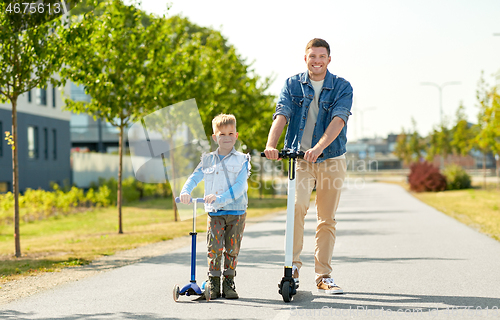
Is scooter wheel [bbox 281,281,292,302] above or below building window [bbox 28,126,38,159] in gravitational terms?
below

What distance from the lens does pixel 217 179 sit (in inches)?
190

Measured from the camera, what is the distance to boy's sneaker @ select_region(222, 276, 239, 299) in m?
4.85

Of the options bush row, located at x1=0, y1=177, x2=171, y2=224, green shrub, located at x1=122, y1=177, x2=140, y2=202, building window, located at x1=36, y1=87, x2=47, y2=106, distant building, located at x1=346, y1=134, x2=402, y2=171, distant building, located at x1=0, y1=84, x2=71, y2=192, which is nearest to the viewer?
bush row, located at x1=0, y1=177, x2=171, y2=224

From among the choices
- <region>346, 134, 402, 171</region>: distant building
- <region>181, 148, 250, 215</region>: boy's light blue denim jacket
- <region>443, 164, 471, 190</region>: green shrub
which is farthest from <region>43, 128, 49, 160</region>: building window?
<region>346, 134, 402, 171</region>: distant building

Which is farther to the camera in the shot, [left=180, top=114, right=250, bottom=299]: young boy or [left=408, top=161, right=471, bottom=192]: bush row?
[left=408, top=161, right=471, bottom=192]: bush row

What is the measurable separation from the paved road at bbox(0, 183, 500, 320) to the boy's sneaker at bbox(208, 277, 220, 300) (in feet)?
0.26

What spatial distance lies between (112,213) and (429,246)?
1319 centimetres

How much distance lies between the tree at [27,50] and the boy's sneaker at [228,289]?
4.89 m

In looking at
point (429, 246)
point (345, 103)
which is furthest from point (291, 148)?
point (429, 246)

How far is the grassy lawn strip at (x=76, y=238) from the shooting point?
7661 mm

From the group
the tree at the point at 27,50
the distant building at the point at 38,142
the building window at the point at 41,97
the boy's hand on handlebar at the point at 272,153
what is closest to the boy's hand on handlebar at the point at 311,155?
the boy's hand on handlebar at the point at 272,153

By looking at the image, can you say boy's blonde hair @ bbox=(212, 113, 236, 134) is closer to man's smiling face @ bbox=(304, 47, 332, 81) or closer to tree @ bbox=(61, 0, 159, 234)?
man's smiling face @ bbox=(304, 47, 332, 81)

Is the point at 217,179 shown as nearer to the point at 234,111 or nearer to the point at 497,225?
the point at 497,225

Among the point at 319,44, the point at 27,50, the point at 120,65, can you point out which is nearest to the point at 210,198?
the point at 319,44
